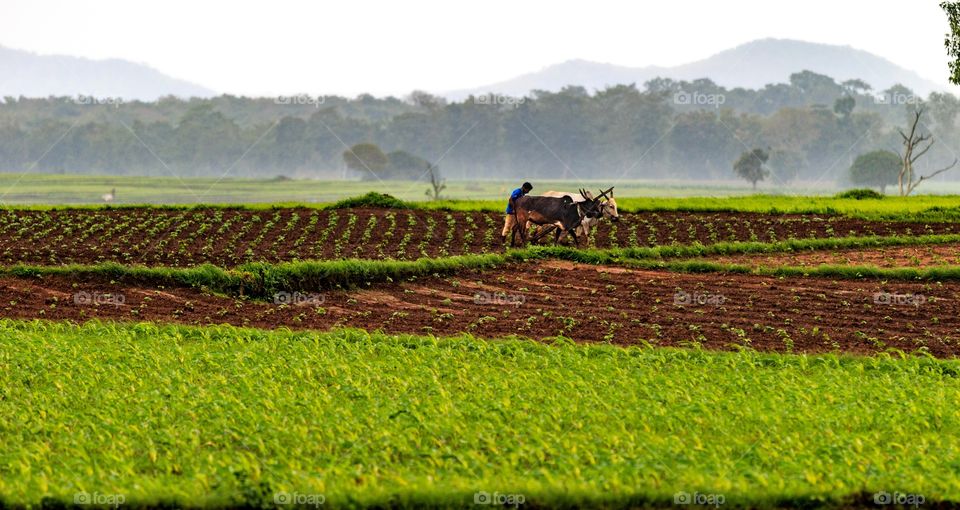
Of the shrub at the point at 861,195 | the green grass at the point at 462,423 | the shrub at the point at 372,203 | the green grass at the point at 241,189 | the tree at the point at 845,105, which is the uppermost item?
the tree at the point at 845,105

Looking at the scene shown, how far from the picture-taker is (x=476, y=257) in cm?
2664

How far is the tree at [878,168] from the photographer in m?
121

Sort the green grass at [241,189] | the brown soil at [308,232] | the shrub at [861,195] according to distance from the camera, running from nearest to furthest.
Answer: the brown soil at [308,232] < the shrub at [861,195] < the green grass at [241,189]

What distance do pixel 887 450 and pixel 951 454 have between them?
23.9 inches

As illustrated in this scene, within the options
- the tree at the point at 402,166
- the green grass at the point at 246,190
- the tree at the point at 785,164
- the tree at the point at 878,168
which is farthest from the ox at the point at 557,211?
the tree at the point at 785,164

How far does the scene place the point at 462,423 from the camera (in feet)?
40.6

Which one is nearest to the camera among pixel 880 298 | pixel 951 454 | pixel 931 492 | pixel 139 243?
pixel 931 492

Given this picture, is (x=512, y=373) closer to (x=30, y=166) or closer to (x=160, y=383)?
(x=160, y=383)

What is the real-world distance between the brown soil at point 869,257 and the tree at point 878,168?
311ft

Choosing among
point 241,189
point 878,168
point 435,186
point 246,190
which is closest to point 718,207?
point 435,186

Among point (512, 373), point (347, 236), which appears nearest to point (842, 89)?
point (347, 236)

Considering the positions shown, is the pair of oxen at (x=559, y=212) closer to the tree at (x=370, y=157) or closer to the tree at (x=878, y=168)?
the tree at (x=878, y=168)

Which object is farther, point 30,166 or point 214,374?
point 30,166

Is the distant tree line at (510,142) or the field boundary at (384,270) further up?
the distant tree line at (510,142)
